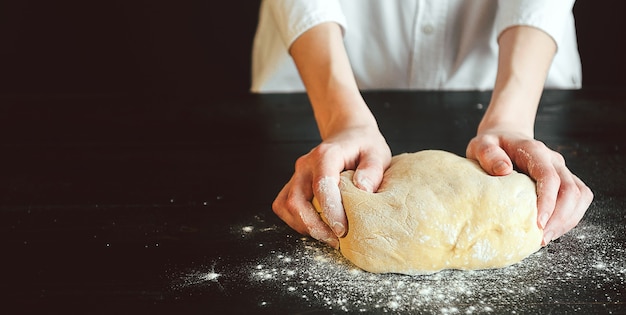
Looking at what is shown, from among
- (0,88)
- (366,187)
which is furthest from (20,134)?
(0,88)

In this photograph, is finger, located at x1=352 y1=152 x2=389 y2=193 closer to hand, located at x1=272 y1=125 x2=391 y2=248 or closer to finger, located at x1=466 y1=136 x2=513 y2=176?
hand, located at x1=272 y1=125 x2=391 y2=248

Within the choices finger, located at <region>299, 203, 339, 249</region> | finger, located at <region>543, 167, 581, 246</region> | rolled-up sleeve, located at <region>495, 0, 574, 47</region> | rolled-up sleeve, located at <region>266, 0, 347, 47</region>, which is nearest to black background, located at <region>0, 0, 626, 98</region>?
rolled-up sleeve, located at <region>266, 0, 347, 47</region>

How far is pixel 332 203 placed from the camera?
973mm

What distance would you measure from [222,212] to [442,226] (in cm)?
42

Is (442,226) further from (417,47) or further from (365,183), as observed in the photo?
(417,47)

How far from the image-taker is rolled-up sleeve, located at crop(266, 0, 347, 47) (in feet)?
4.65

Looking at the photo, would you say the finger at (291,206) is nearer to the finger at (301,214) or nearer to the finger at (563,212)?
the finger at (301,214)

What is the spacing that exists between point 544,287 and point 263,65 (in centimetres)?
117

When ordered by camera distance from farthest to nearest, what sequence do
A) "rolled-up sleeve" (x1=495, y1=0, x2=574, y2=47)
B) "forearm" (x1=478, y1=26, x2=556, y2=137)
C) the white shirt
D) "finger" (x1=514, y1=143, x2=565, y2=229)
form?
the white shirt → "rolled-up sleeve" (x1=495, y1=0, x2=574, y2=47) → "forearm" (x1=478, y1=26, x2=556, y2=137) → "finger" (x1=514, y1=143, x2=565, y2=229)

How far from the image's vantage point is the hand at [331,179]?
98 centimetres

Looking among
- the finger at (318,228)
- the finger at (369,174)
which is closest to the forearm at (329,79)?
the finger at (369,174)

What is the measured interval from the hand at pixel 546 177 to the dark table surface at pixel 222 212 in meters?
0.05

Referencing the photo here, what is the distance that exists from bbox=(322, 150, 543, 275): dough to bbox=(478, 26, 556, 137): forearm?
247 mm

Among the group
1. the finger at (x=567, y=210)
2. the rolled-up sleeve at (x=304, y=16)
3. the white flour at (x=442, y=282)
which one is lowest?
the white flour at (x=442, y=282)
